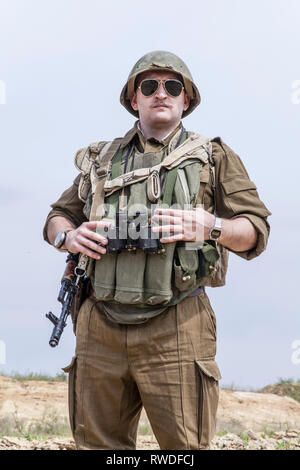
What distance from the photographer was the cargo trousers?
3.77 m

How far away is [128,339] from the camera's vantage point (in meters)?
3.80

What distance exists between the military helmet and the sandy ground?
3765mm

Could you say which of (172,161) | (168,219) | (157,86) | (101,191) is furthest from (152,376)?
(157,86)

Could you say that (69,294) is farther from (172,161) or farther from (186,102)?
(186,102)

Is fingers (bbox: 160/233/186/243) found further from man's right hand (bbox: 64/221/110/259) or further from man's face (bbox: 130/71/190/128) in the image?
man's face (bbox: 130/71/190/128)

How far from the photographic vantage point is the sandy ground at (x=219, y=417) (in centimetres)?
676

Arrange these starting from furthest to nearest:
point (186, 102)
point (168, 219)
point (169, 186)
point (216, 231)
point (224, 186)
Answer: point (186, 102) → point (224, 186) → point (169, 186) → point (216, 231) → point (168, 219)

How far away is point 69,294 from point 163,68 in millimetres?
1584

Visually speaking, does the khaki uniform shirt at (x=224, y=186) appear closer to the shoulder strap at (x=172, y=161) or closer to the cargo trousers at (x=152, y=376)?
the shoulder strap at (x=172, y=161)

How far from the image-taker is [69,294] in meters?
4.15
